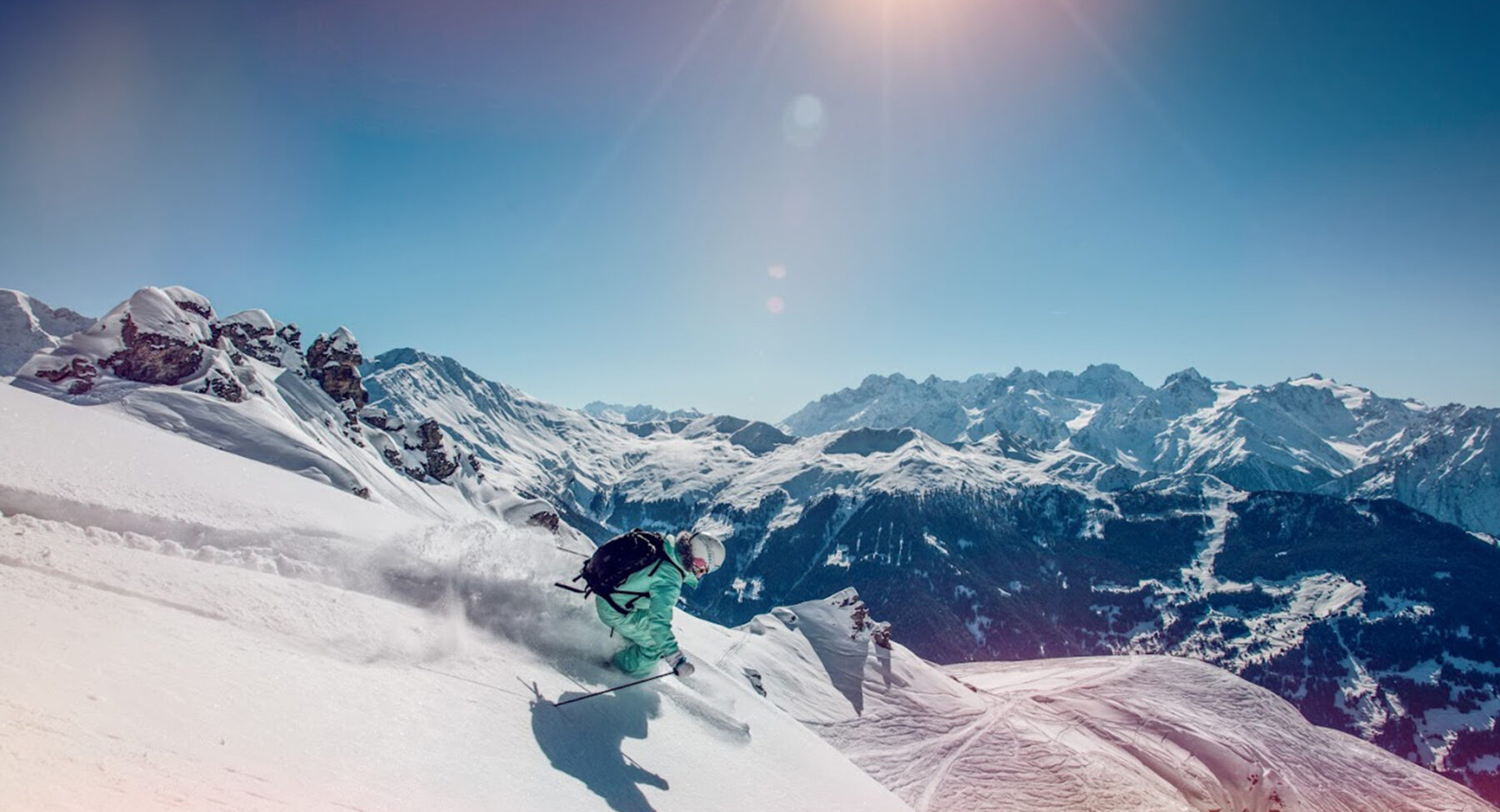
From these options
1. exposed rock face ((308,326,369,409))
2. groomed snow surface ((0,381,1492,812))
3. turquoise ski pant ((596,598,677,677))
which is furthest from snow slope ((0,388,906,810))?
exposed rock face ((308,326,369,409))

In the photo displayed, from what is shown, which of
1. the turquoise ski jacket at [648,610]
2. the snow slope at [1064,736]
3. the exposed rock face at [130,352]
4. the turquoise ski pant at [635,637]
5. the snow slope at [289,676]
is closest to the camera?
the snow slope at [289,676]

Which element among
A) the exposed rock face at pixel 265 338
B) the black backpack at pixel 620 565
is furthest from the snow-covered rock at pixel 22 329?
the black backpack at pixel 620 565

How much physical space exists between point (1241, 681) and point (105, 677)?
255 feet

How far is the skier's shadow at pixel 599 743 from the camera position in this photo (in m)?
7.59

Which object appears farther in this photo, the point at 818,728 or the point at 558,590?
the point at 818,728

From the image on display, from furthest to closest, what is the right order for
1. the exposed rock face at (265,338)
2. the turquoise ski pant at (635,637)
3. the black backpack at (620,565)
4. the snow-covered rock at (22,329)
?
the snow-covered rock at (22,329) < the exposed rock face at (265,338) < the turquoise ski pant at (635,637) < the black backpack at (620,565)

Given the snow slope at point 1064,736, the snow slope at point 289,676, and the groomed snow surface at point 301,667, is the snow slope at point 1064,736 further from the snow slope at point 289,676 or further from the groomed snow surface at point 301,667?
the snow slope at point 289,676

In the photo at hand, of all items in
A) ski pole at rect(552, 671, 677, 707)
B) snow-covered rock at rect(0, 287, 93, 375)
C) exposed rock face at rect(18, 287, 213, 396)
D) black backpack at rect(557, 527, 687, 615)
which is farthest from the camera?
snow-covered rock at rect(0, 287, 93, 375)

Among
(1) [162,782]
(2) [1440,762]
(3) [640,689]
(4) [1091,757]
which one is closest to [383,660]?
(1) [162,782]

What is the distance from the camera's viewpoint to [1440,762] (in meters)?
154

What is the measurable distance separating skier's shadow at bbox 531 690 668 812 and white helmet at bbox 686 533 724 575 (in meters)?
2.76

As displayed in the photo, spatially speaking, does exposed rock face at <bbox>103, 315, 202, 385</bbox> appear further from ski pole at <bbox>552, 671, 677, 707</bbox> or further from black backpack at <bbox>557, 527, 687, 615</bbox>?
ski pole at <bbox>552, 671, 677, 707</bbox>

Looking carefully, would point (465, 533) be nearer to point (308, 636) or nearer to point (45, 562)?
point (308, 636)

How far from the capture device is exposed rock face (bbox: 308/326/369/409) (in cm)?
6091
